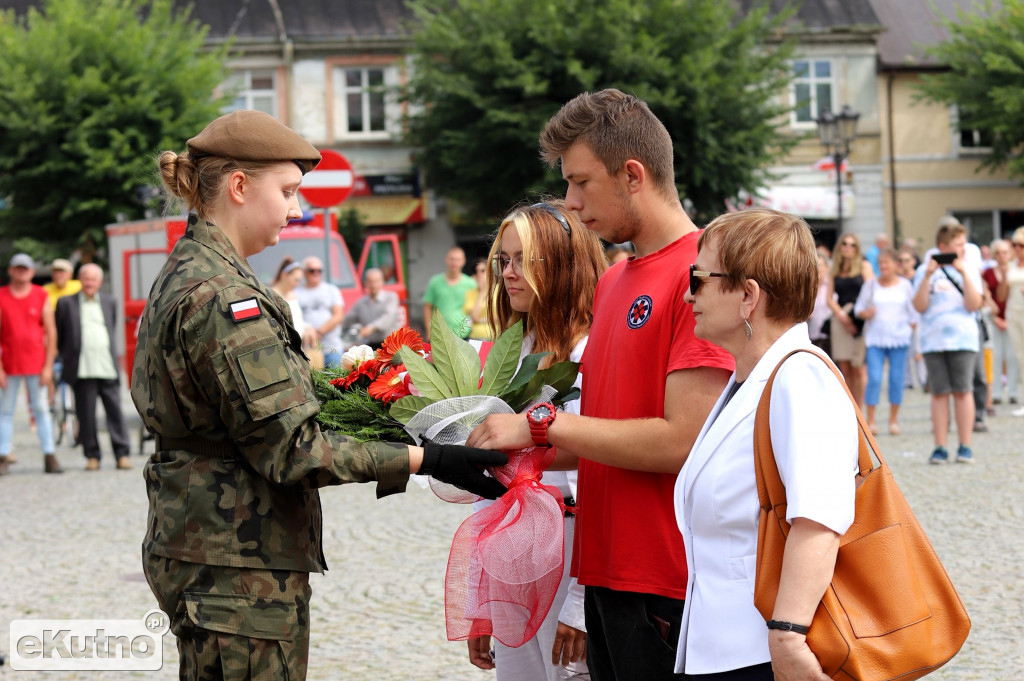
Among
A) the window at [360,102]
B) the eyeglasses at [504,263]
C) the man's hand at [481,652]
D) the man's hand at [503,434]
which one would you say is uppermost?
the window at [360,102]

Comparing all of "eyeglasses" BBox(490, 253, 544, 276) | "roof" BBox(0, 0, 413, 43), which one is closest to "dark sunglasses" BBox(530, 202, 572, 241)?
"eyeglasses" BBox(490, 253, 544, 276)

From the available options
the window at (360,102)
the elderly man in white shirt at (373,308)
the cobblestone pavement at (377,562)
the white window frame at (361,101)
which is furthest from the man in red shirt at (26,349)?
the window at (360,102)

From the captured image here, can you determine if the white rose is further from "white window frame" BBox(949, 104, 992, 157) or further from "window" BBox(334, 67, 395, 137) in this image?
"white window frame" BBox(949, 104, 992, 157)

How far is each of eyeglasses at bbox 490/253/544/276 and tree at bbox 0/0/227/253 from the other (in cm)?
2524

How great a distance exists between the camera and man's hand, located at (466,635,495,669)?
341cm

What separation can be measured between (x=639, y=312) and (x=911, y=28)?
3536cm

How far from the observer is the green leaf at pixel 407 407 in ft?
9.42

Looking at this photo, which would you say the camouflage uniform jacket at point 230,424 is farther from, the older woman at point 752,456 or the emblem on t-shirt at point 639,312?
the older woman at point 752,456

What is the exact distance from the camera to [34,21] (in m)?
28.9

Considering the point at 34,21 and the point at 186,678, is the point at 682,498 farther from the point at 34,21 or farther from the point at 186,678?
the point at 34,21

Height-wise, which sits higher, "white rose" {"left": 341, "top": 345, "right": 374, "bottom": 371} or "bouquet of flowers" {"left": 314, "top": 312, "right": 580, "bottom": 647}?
"white rose" {"left": 341, "top": 345, "right": 374, "bottom": 371}

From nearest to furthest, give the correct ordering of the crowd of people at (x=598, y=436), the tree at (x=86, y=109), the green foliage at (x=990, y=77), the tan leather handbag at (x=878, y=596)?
the tan leather handbag at (x=878, y=596), the crowd of people at (x=598, y=436), the tree at (x=86, y=109), the green foliage at (x=990, y=77)

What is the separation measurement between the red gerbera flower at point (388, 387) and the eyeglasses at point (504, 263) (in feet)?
2.09

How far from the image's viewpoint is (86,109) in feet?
92.8
